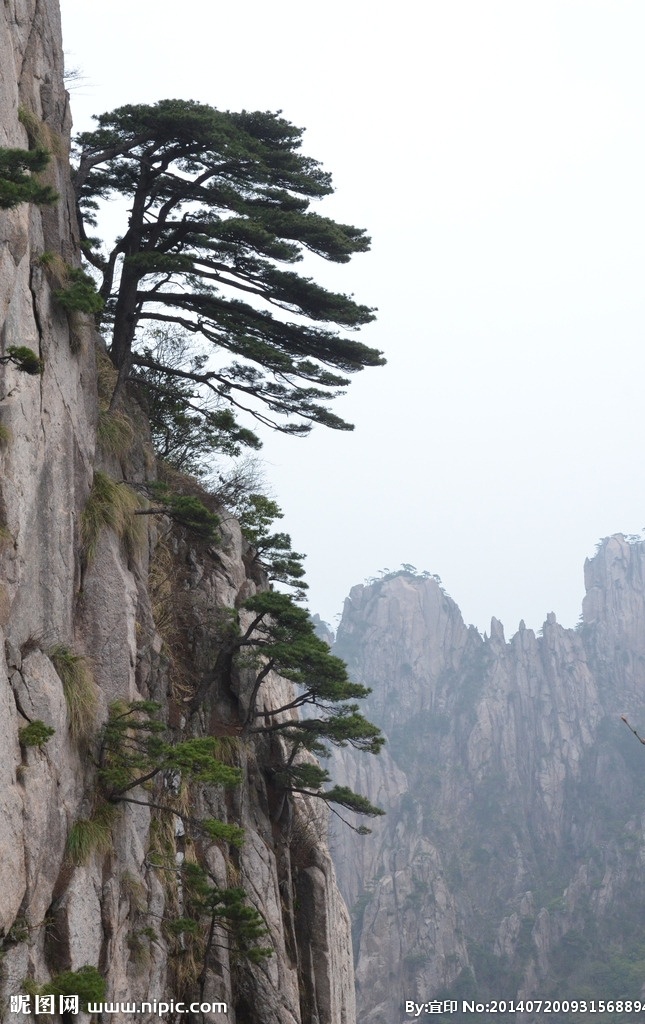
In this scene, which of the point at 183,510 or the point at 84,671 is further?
the point at 183,510

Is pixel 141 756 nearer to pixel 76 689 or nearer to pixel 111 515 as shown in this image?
pixel 76 689

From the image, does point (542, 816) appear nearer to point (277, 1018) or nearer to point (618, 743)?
point (618, 743)

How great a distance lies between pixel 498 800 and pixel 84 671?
90.4 m

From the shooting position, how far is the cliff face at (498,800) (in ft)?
252

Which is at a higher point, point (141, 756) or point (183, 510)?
point (183, 510)

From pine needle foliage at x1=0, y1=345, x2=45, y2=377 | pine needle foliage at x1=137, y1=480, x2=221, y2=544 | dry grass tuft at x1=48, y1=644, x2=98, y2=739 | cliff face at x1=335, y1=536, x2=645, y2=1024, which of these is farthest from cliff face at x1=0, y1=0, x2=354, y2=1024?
cliff face at x1=335, y1=536, x2=645, y2=1024

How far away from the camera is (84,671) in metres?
9.46

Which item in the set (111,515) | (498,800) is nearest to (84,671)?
(111,515)

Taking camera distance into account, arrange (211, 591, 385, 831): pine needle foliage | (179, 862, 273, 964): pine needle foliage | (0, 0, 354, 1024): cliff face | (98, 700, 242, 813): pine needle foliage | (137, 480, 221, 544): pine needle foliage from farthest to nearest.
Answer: (211, 591, 385, 831): pine needle foliage, (137, 480, 221, 544): pine needle foliage, (179, 862, 273, 964): pine needle foliage, (98, 700, 242, 813): pine needle foliage, (0, 0, 354, 1024): cliff face

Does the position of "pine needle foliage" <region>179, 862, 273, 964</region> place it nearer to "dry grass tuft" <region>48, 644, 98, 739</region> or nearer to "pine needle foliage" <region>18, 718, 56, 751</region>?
"dry grass tuft" <region>48, 644, 98, 739</region>

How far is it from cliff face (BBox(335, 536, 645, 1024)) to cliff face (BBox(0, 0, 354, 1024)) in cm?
6415

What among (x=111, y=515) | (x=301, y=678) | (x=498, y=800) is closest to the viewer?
(x=111, y=515)

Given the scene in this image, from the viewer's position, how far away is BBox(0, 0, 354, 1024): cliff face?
8.20 m

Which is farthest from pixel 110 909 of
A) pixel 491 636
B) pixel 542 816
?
pixel 491 636
